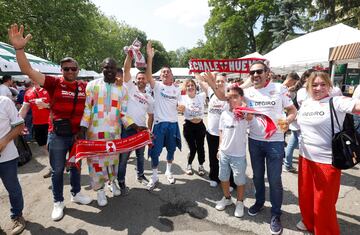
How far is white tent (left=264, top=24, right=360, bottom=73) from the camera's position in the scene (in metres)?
8.23

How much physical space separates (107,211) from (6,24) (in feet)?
62.8

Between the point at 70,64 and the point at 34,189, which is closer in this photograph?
the point at 70,64

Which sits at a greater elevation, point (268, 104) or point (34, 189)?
point (268, 104)

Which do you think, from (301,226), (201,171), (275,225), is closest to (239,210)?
(275,225)

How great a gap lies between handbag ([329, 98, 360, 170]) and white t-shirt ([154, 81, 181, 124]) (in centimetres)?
257

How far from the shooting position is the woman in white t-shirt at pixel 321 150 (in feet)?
8.85

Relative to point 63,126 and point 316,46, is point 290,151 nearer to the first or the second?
point 63,126

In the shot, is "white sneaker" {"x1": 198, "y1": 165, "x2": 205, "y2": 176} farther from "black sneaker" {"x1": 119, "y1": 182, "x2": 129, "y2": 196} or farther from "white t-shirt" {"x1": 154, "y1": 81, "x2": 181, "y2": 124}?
"black sneaker" {"x1": 119, "y1": 182, "x2": 129, "y2": 196}

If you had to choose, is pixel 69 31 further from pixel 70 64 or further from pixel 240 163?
pixel 240 163

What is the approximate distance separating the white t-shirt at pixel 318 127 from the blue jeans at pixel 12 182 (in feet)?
11.7

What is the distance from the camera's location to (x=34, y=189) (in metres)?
4.58

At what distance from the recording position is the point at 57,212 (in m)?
3.57

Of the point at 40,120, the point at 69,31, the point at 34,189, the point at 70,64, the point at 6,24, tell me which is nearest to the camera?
the point at 70,64

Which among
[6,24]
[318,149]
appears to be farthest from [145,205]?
[6,24]
